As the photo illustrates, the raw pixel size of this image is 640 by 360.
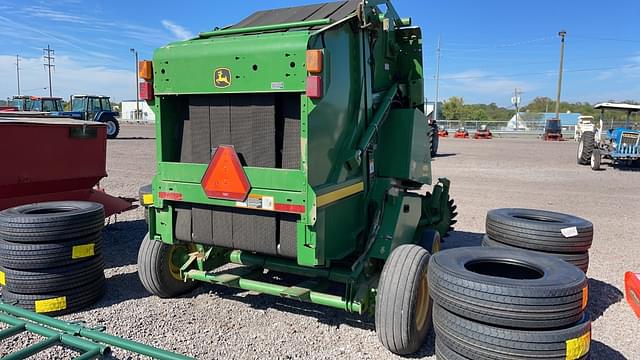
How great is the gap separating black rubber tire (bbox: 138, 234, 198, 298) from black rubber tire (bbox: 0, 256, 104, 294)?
54 cm

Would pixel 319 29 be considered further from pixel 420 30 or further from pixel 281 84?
pixel 420 30

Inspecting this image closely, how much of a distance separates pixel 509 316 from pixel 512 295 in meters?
0.12

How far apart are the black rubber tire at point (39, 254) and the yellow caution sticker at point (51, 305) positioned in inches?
11.8

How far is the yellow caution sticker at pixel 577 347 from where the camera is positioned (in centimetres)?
276

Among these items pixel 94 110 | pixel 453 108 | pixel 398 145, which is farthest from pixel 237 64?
pixel 453 108

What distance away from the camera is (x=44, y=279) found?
4.30 metres

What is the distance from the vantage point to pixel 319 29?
11.9ft

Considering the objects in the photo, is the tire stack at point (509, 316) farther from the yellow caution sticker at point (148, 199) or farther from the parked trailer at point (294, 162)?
the yellow caution sticker at point (148, 199)

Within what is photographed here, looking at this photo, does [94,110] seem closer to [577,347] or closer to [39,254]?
[39,254]

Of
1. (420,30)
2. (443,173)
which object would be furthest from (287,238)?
(443,173)

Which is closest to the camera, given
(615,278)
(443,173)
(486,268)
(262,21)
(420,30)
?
(486,268)

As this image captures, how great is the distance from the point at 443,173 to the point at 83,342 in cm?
1344

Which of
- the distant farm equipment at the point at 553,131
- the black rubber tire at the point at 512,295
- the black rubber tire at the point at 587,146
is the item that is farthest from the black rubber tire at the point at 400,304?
the distant farm equipment at the point at 553,131

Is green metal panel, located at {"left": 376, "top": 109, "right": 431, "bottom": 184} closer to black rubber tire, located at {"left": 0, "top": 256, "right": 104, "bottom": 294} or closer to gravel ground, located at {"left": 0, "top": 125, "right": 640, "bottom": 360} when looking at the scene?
gravel ground, located at {"left": 0, "top": 125, "right": 640, "bottom": 360}
